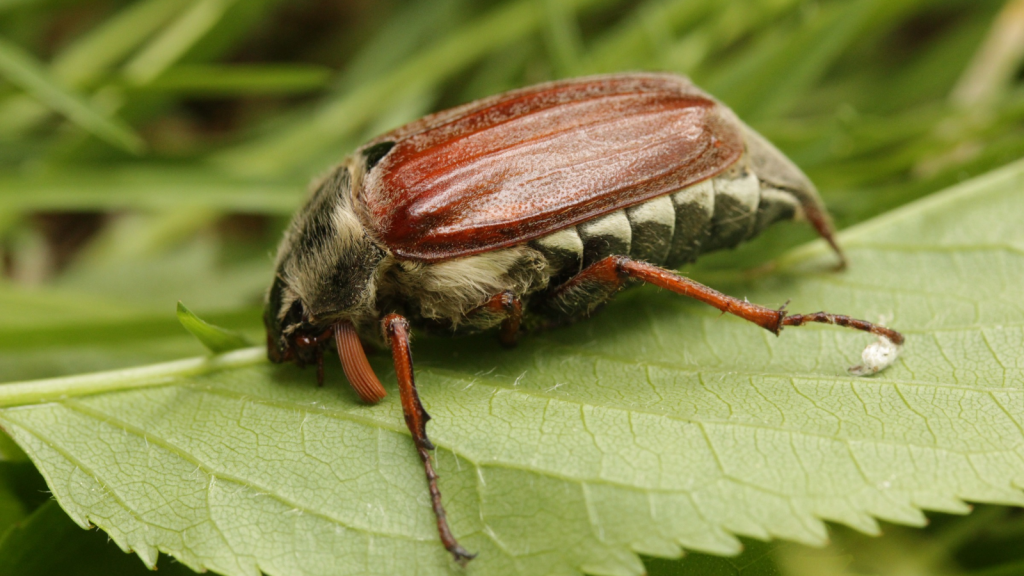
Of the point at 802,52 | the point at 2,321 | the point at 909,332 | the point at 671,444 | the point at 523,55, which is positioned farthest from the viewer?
the point at 523,55

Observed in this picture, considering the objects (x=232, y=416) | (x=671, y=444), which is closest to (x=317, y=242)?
(x=232, y=416)

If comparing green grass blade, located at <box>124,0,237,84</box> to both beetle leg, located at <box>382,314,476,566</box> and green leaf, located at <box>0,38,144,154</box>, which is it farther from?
beetle leg, located at <box>382,314,476,566</box>

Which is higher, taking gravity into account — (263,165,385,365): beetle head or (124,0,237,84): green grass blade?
(124,0,237,84): green grass blade

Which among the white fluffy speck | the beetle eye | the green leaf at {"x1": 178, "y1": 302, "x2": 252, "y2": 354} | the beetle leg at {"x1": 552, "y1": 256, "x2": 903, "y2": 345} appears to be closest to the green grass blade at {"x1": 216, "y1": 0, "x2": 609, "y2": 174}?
the beetle eye

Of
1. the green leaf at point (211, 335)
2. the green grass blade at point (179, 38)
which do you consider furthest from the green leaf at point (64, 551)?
the green grass blade at point (179, 38)

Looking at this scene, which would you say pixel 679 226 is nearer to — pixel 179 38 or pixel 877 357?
pixel 877 357

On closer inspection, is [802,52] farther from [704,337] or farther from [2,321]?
[2,321]

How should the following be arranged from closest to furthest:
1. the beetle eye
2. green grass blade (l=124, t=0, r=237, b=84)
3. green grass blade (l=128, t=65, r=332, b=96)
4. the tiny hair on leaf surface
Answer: the tiny hair on leaf surface
the beetle eye
green grass blade (l=128, t=65, r=332, b=96)
green grass blade (l=124, t=0, r=237, b=84)
